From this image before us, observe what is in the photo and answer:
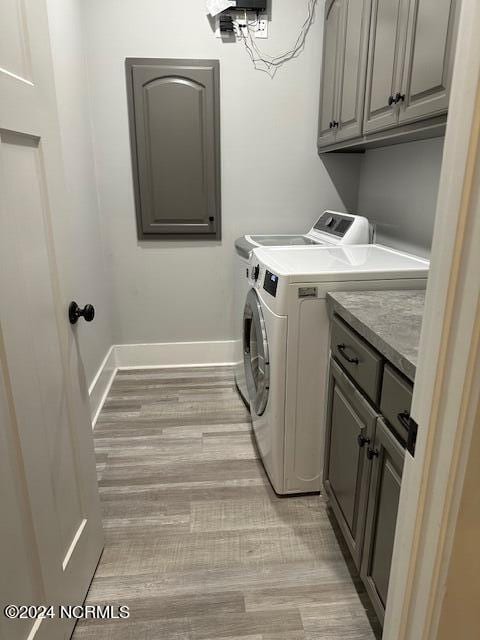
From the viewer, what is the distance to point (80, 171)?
99.5 inches

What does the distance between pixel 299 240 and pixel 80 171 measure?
55.3 inches

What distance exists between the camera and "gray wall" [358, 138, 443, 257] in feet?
6.83

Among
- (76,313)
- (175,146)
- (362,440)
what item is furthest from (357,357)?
(175,146)

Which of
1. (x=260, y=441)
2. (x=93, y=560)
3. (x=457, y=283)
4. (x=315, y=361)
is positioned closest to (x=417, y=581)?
(x=457, y=283)

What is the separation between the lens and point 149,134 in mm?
2840

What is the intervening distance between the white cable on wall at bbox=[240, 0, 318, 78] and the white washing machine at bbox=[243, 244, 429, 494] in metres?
1.49

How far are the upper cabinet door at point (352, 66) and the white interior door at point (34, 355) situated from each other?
146cm

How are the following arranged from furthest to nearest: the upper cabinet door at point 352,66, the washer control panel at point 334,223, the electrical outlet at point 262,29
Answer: the electrical outlet at point 262,29, the washer control panel at point 334,223, the upper cabinet door at point 352,66

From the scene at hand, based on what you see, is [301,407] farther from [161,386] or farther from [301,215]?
[301,215]

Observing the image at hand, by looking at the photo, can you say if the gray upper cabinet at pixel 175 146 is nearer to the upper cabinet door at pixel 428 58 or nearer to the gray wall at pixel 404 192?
the gray wall at pixel 404 192

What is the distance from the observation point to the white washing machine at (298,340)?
1.72 m

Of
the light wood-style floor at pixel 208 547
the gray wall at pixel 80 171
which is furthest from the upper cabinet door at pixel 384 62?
the light wood-style floor at pixel 208 547

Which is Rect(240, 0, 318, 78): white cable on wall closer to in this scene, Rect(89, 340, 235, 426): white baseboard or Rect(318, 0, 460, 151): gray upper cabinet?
Rect(318, 0, 460, 151): gray upper cabinet

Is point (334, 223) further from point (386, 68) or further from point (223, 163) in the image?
point (386, 68)
